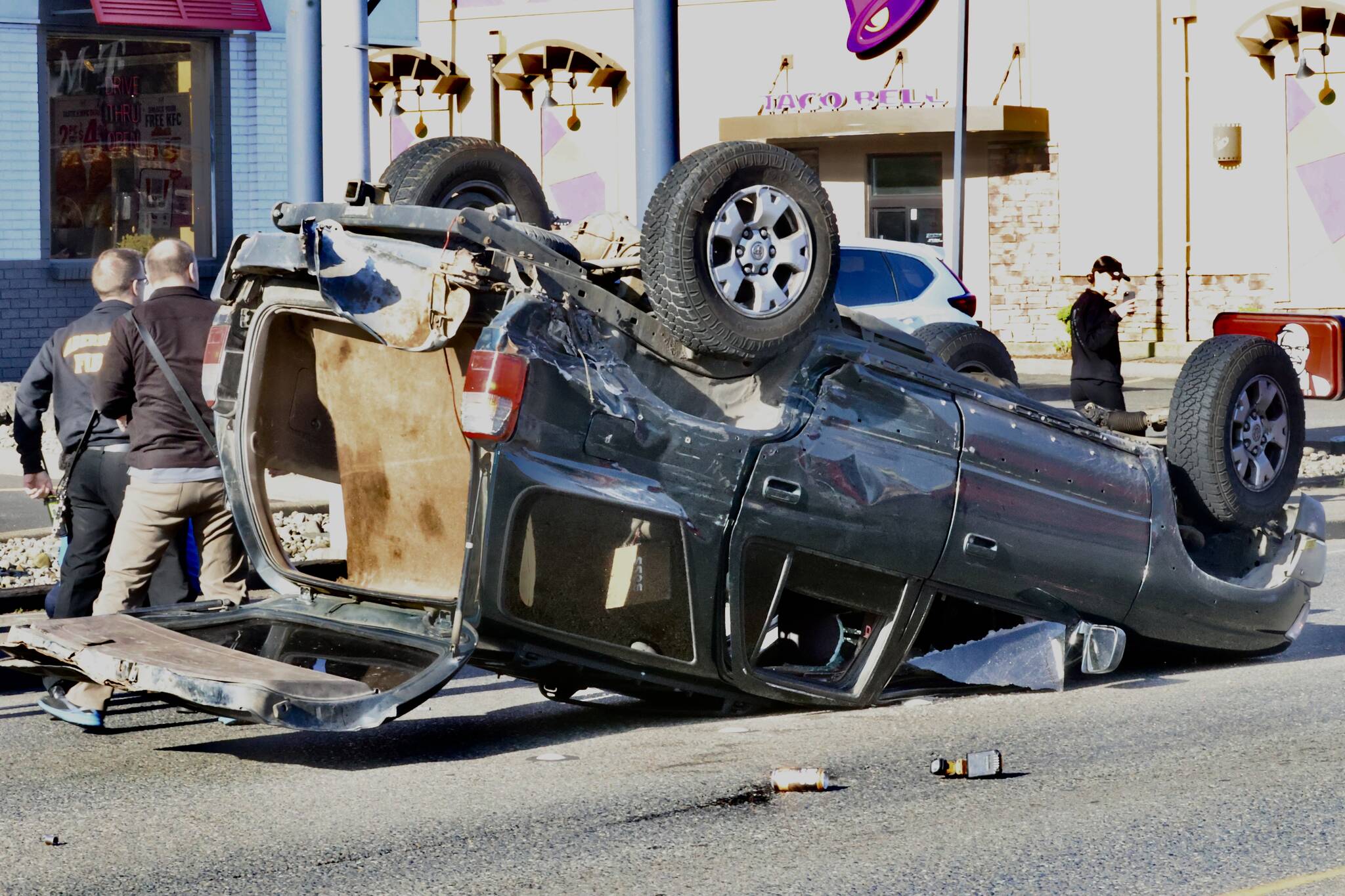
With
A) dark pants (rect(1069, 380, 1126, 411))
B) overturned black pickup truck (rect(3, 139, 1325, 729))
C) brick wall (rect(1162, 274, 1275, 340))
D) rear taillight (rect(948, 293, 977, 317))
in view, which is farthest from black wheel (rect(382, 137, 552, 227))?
brick wall (rect(1162, 274, 1275, 340))

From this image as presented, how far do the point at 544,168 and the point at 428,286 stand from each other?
2932 cm

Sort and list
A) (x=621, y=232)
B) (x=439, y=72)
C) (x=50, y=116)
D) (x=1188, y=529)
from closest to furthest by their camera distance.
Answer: (x=621, y=232)
(x=1188, y=529)
(x=50, y=116)
(x=439, y=72)

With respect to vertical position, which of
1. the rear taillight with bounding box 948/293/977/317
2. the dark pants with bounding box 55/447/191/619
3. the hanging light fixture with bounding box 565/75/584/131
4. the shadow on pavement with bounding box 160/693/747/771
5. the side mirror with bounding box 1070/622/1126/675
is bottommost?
→ the shadow on pavement with bounding box 160/693/747/771

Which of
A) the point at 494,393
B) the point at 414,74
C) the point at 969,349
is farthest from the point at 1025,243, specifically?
the point at 494,393

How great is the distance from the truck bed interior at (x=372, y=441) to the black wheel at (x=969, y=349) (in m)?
2.26

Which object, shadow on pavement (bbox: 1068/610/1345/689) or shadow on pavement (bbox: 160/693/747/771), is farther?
shadow on pavement (bbox: 1068/610/1345/689)

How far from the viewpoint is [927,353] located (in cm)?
668

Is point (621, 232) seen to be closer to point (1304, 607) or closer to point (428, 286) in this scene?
point (428, 286)

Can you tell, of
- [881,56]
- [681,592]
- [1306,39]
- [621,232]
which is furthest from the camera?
[881,56]

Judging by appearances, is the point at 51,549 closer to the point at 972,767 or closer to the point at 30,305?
the point at 972,767

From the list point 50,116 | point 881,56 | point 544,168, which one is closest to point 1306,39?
point 881,56

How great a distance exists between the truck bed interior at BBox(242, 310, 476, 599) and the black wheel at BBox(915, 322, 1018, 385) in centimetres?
226

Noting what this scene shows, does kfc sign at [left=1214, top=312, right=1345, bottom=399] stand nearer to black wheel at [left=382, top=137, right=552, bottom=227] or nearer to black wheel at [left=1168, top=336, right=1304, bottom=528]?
black wheel at [left=1168, top=336, right=1304, bottom=528]

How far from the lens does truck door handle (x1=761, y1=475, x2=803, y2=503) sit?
19.7 feet
